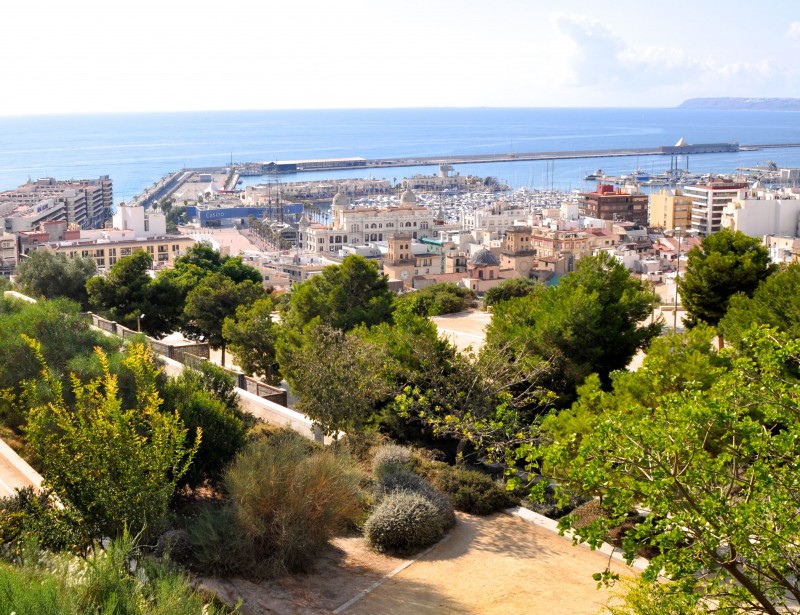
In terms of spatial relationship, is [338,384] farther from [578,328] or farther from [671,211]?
[671,211]

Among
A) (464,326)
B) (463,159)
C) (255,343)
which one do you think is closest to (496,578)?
(255,343)

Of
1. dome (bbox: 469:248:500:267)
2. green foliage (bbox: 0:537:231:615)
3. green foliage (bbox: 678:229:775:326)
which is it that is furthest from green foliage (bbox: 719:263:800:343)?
dome (bbox: 469:248:500:267)

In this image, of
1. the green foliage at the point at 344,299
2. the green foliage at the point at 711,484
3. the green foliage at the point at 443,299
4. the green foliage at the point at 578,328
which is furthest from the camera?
the green foliage at the point at 443,299

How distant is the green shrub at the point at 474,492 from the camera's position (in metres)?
9.37

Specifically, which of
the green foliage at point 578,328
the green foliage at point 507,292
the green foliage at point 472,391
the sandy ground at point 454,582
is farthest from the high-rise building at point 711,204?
the sandy ground at point 454,582

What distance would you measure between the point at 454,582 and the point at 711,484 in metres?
3.12

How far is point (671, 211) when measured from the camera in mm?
80812

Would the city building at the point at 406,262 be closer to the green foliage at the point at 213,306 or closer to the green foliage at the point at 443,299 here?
the green foliage at the point at 443,299

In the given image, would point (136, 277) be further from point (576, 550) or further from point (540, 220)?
point (540, 220)

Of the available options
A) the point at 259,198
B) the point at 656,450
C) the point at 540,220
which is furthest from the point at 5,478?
the point at 259,198

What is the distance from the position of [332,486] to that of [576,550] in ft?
7.55

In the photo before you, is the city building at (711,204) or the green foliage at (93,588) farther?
the city building at (711,204)

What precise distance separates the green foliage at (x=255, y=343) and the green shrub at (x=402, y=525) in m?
7.85

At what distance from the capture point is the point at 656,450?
4824 millimetres
